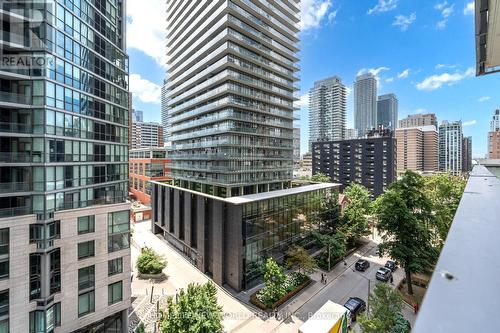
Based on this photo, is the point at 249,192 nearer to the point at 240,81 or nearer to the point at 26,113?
the point at 240,81

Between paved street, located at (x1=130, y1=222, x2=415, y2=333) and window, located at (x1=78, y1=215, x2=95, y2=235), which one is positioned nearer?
window, located at (x1=78, y1=215, x2=95, y2=235)

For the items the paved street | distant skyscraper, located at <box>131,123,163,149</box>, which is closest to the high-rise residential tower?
the paved street

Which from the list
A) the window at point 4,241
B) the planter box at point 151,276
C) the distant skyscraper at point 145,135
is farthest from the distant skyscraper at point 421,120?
the window at point 4,241

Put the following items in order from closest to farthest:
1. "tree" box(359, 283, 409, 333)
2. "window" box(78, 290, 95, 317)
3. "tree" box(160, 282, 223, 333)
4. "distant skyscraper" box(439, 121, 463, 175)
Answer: "tree" box(359, 283, 409, 333) → "tree" box(160, 282, 223, 333) → "window" box(78, 290, 95, 317) → "distant skyscraper" box(439, 121, 463, 175)

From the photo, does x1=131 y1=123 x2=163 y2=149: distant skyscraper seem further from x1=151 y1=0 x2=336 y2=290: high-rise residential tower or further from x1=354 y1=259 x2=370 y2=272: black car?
x1=354 y1=259 x2=370 y2=272: black car

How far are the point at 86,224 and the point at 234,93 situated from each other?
24.9 meters

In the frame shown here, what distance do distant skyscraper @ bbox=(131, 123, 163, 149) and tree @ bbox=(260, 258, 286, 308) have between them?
5313 inches

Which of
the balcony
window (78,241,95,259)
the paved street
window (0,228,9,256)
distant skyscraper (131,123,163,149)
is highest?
distant skyscraper (131,123,163,149)

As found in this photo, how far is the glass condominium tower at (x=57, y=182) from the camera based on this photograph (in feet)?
58.1

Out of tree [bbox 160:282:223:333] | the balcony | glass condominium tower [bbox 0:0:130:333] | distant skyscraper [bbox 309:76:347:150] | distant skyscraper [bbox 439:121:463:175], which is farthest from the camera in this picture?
distant skyscraper [bbox 309:76:347:150]

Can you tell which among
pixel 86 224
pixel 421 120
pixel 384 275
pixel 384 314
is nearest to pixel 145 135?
pixel 86 224

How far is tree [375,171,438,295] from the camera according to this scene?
1030 inches

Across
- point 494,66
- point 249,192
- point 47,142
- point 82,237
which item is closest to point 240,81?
point 249,192

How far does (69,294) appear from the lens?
64.0ft
